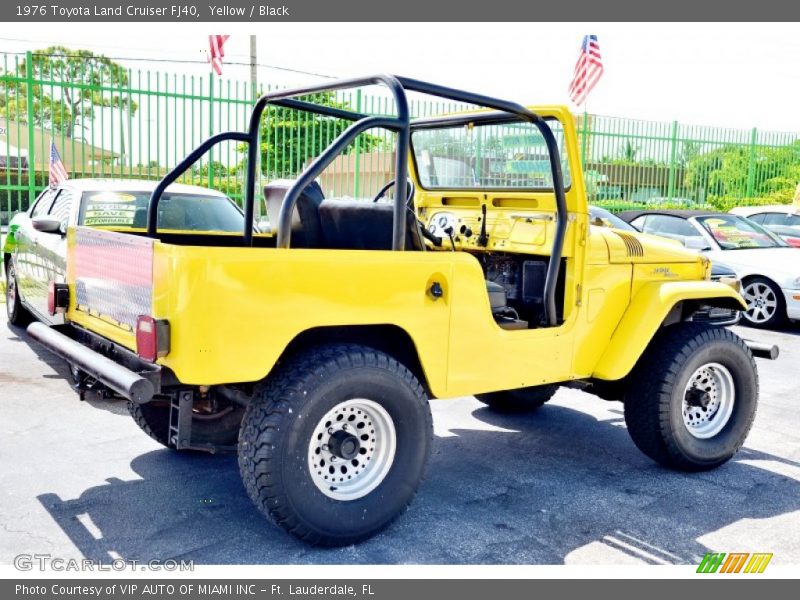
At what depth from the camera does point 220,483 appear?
430 centimetres

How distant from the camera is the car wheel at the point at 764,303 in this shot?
9.91 meters

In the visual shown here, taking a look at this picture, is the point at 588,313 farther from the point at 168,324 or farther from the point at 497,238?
the point at 168,324

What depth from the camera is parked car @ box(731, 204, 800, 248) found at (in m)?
13.1

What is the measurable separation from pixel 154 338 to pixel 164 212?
4.60 meters

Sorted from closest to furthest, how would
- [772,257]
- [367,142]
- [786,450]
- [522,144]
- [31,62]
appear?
[522,144]
[786,450]
[772,257]
[31,62]
[367,142]

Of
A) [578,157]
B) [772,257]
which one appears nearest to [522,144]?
[578,157]

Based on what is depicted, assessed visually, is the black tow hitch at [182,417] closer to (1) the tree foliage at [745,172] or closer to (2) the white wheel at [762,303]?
(2) the white wheel at [762,303]

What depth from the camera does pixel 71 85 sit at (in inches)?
435

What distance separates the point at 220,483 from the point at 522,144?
8.31 ft

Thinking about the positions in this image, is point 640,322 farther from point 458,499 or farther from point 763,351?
point 458,499

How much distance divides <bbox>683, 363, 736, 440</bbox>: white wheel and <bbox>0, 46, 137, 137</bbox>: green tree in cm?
882

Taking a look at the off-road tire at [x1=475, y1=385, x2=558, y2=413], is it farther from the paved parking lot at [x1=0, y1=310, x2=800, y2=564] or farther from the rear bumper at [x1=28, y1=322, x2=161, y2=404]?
the rear bumper at [x1=28, y1=322, x2=161, y2=404]

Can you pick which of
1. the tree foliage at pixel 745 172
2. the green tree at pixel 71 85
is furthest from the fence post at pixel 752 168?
the green tree at pixel 71 85

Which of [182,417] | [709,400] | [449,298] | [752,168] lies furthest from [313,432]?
[752,168]
